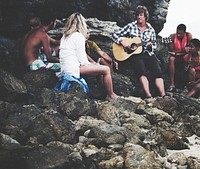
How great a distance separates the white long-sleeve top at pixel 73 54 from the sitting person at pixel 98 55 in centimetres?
77

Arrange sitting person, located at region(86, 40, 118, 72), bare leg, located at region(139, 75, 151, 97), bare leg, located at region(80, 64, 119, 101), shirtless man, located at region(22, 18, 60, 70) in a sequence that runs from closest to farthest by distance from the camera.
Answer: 1. bare leg, located at region(80, 64, 119, 101)
2. shirtless man, located at region(22, 18, 60, 70)
3. bare leg, located at region(139, 75, 151, 97)
4. sitting person, located at region(86, 40, 118, 72)

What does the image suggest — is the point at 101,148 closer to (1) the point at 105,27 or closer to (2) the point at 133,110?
(2) the point at 133,110

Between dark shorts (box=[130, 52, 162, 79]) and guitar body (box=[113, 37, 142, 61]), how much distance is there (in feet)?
0.44

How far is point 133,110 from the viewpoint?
28.2 ft

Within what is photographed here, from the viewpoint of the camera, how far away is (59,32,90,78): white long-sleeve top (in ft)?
29.2

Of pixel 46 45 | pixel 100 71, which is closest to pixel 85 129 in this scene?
pixel 100 71

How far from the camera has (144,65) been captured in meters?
10.6

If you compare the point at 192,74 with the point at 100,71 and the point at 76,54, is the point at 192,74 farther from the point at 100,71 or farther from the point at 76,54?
the point at 76,54

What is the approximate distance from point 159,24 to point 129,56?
4.93m

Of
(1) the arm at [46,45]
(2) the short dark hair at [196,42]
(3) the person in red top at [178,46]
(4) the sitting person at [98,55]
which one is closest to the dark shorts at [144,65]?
(4) the sitting person at [98,55]

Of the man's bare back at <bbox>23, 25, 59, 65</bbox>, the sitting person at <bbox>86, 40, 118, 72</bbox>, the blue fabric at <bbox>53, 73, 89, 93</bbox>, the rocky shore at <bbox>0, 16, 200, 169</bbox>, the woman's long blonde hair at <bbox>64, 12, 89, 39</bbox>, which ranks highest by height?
the woman's long blonde hair at <bbox>64, 12, 89, 39</bbox>

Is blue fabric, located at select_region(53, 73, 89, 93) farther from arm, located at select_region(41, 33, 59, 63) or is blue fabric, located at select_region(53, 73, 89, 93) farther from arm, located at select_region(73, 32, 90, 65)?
arm, located at select_region(41, 33, 59, 63)

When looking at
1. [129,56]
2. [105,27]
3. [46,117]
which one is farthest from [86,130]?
[105,27]

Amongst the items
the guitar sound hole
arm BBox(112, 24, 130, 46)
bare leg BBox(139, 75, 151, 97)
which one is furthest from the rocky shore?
arm BBox(112, 24, 130, 46)
